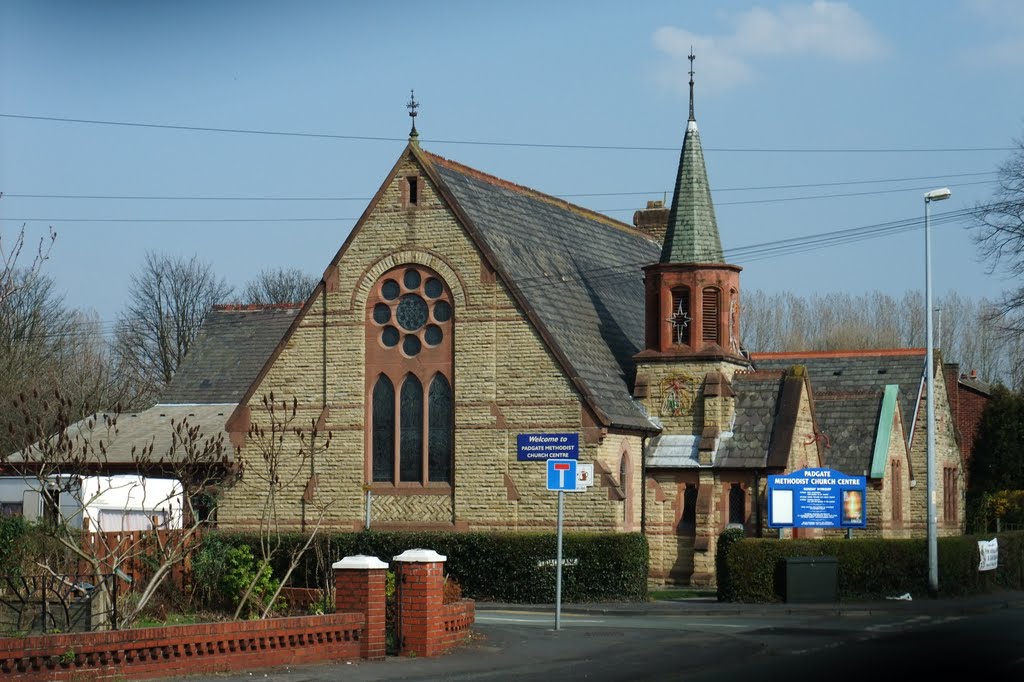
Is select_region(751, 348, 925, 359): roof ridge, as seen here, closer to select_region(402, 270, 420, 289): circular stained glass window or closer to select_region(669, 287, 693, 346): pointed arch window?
select_region(669, 287, 693, 346): pointed arch window

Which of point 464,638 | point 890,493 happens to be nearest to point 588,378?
point 890,493

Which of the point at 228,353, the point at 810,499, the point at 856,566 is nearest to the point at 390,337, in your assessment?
the point at 810,499

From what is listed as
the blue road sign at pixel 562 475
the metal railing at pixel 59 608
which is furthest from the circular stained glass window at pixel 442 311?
the metal railing at pixel 59 608

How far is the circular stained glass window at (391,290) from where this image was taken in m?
39.6

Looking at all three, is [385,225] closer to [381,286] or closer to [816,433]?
[381,286]

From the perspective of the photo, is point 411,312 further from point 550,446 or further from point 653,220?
point 653,220

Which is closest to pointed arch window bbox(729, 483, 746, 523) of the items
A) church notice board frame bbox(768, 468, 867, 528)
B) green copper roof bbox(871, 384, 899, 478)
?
church notice board frame bbox(768, 468, 867, 528)

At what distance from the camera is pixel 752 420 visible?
40344 mm

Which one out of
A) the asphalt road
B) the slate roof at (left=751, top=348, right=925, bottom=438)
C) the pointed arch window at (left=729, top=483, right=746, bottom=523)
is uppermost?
the slate roof at (left=751, top=348, right=925, bottom=438)

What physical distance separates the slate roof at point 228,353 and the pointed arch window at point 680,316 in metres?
16.3

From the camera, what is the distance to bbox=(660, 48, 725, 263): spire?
41125 mm

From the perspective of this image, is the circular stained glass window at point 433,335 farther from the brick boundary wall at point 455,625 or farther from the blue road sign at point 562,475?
the brick boundary wall at point 455,625

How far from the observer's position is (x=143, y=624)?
21.2m

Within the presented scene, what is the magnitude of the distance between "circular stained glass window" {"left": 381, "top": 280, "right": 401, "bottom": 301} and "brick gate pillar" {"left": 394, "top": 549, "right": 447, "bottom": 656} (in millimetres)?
18415
